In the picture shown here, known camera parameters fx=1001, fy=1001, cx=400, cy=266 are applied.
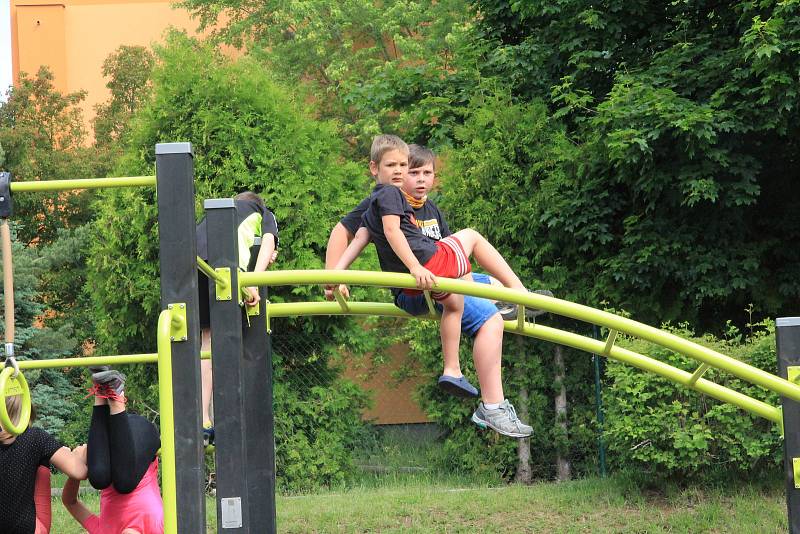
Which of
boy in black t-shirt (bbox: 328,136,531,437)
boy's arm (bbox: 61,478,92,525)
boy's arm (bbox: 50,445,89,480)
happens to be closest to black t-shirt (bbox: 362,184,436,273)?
boy in black t-shirt (bbox: 328,136,531,437)

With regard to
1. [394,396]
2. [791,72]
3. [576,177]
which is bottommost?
[394,396]

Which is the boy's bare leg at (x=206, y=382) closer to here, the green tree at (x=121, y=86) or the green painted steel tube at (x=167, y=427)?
the green painted steel tube at (x=167, y=427)

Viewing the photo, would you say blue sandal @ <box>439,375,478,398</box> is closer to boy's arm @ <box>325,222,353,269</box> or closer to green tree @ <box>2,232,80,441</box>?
boy's arm @ <box>325,222,353,269</box>

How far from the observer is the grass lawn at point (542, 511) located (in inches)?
280

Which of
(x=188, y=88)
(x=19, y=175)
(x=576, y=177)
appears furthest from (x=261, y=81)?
(x=19, y=175)

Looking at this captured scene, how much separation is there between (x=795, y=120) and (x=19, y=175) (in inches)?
457

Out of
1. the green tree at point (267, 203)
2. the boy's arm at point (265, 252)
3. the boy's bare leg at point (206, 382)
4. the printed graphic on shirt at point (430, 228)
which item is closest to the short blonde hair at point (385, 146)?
the printed graphic on shirt at point (430, 228)

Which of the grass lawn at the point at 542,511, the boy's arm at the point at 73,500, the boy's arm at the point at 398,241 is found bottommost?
the grass lawn at the point at 542,511

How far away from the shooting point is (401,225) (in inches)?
159

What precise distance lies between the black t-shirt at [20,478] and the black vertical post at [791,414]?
2856 millimetres

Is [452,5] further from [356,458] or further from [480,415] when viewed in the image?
[480,415]

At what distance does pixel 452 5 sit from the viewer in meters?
16.8

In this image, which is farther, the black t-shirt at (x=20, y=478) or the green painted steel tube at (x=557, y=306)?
the black t-shirt at (x=20, y=478)

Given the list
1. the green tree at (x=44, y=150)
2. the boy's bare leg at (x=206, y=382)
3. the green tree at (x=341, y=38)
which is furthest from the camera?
the green tree at (x=341, y=38)
